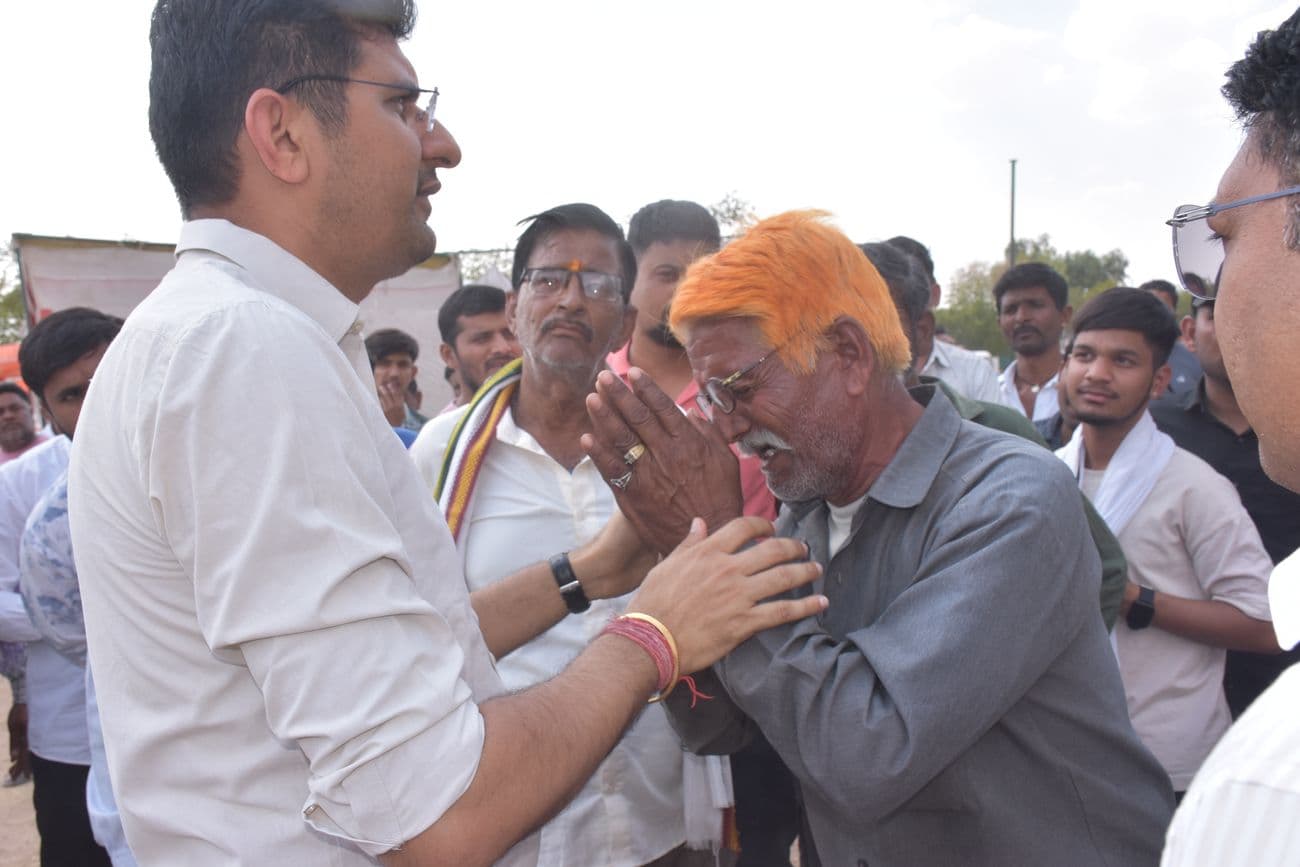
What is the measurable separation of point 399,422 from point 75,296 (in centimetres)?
415

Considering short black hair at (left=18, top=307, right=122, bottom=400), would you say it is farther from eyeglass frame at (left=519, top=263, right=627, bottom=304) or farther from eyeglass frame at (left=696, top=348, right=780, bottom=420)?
eyeglass frame at (left=696, top=348, right=780, bottom=420)

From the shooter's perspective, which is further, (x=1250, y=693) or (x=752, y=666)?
(x=1250, y=693)

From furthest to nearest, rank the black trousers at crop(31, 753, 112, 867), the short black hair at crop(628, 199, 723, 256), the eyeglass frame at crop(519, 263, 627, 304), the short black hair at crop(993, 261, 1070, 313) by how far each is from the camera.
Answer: the short black hair at crop(993, 261, 1070, 313) < the short black hair at crop(628, 199, 723, 256) < the black trousers at crop(31, 753, 112, 867) < the eyeglass frame at crop(519, 263, 627, 304)

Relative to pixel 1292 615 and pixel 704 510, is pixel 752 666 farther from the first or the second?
pixel 1292 615

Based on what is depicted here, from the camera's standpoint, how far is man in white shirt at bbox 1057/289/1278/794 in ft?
10.00

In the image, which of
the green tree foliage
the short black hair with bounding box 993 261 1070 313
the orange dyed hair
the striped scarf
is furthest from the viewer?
the green tree foliage

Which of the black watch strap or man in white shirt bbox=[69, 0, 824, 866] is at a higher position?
man in white shirt bbox=[69, 0, 824, 866]

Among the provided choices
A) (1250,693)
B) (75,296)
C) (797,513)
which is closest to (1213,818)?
(797,513)

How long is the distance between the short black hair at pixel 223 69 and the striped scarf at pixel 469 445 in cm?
147

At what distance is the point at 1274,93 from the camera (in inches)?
44.5

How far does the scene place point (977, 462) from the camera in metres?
1.90

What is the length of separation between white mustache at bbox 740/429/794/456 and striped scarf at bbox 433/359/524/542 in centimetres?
103

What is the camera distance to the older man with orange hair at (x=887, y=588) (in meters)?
1.63

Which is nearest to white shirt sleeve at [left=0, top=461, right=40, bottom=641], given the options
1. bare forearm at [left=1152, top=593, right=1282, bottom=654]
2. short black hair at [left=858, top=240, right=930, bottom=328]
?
short black hair at [left=858, top=240, right=930, bottom=328]
